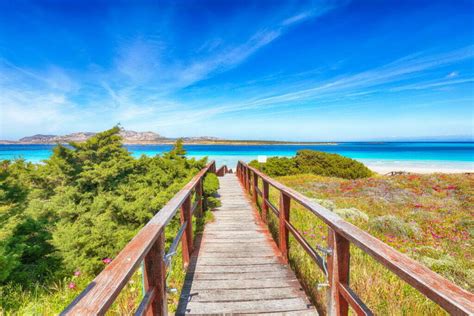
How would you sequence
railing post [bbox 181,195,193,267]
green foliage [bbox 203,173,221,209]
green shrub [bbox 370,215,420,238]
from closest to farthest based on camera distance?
railing post [bbox 181,195,193,267]
green shrub [bbox 370,215,420,238]
green foliage [bbox 203,173,221,209]

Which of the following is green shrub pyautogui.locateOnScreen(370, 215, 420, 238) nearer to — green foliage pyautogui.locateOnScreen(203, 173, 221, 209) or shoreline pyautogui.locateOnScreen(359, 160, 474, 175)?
green foliage pyautogui.locateOnScreen(203, 173, 221, 209)

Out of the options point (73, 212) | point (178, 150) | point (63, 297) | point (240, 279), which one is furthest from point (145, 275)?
point (178, 150)

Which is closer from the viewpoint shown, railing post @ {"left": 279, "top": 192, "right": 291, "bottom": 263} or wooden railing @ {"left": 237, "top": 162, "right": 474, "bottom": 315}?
wooden railing @ {"left": 237, "top": 162, "right": 474, "bottom": 315}

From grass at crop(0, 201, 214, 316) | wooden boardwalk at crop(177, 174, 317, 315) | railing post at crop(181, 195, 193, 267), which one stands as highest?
railing post at crop(181, 195, 193, 267)

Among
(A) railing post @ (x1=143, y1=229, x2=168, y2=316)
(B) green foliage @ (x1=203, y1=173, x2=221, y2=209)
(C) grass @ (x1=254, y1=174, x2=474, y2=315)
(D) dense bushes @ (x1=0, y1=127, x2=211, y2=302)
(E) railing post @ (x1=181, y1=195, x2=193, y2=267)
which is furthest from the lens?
(B) green foliage @ (x1=203, y1=173, x2=221, y2=209)

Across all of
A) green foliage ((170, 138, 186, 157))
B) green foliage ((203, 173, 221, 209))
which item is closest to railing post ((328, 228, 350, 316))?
green foliage ((203, 173, 221, 209))

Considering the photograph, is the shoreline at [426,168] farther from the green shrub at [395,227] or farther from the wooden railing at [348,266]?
the wooden railing at [348,266]

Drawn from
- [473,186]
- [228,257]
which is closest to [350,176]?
[473,186]

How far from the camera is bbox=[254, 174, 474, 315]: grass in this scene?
106 inches

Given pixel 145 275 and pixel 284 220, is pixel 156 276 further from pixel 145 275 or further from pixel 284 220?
pixel 284 220

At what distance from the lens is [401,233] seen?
5.11 meters

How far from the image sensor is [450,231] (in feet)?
17.3

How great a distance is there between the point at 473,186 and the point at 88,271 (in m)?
12.9

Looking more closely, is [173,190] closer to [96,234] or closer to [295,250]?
[96,234]
